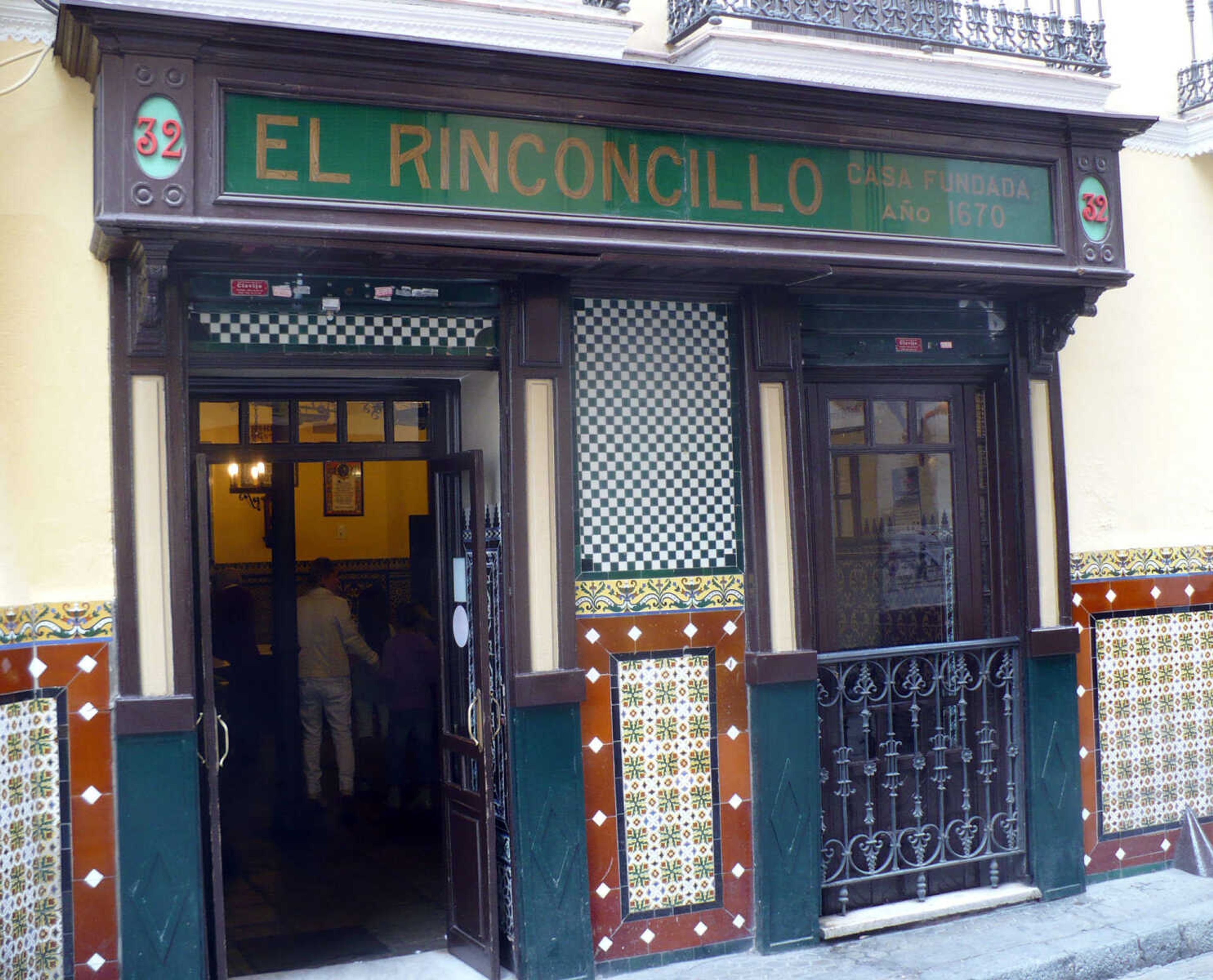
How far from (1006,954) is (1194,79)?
207 inches

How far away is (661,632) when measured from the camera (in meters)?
5.83

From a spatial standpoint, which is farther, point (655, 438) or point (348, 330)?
point (655, 438)

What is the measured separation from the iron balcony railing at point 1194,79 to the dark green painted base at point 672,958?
18.3 ft

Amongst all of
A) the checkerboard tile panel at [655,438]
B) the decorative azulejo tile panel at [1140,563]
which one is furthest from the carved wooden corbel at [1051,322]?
the checkerboard tile panel at [655,438]

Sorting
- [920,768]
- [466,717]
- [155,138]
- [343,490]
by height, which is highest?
[155,138]

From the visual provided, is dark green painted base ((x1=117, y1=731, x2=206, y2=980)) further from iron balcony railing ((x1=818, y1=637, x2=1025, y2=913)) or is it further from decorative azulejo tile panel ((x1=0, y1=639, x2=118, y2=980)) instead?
iron balcony railing ((x1=818, y1=637, x2=1025, y2=913))

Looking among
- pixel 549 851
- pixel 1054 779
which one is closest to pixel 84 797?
pixel 549 851

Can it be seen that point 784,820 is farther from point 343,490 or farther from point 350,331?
point 343,490

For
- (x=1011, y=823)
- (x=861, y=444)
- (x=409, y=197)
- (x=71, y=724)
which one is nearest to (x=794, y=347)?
(x=861, y=444)

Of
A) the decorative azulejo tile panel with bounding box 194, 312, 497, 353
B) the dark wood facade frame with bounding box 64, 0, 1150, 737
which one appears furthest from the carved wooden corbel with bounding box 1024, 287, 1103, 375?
the decorative azulejo tile panel with bounding box 194, 312, 497, 353

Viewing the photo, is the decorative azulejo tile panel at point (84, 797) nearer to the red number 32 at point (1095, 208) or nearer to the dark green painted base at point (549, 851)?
the dark green painted base at point (549, 851)

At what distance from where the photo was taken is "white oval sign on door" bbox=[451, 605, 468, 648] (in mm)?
5785

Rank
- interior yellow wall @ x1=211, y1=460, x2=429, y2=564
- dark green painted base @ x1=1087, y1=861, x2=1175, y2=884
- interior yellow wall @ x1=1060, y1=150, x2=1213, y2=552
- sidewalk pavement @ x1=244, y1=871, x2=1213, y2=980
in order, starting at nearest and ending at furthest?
sidewalk pavement @ x1=244, y1=871, x2=1213, y2=980, dark green painted base @ x1=1087, y1=861, x2=1175, y2=884, interior yellow wall @ x1=1060, y1=150, x2=1213, y2=552, interior yellow wall @ x1=211, y1=460, x2=429, y2=564

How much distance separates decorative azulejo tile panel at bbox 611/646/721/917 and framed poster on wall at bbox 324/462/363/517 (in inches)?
286
